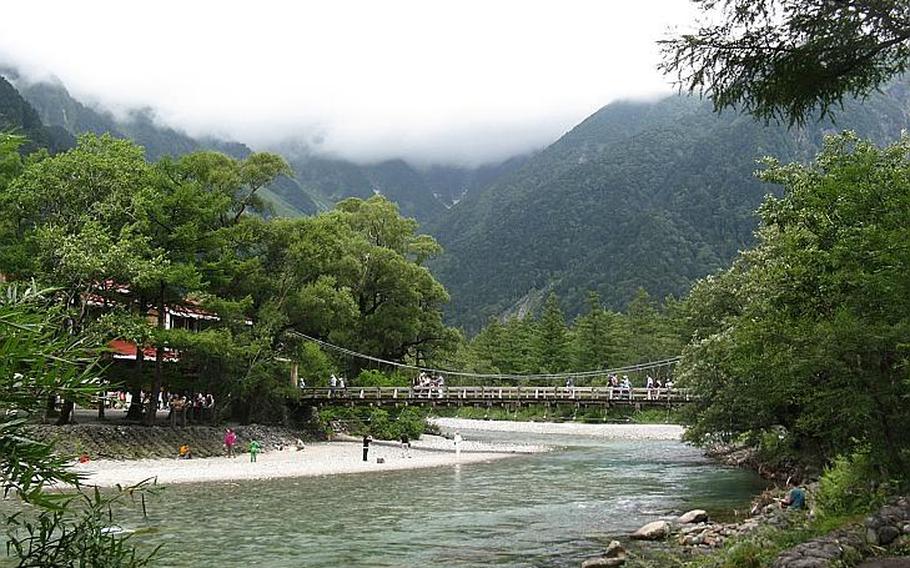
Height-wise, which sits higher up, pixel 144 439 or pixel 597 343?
pixel 597 343

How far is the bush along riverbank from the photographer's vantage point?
337 inches

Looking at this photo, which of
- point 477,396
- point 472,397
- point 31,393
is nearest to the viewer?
point 31,393

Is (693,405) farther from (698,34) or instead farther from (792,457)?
(698,34)

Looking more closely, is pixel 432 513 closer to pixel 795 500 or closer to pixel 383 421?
pixel 795 500

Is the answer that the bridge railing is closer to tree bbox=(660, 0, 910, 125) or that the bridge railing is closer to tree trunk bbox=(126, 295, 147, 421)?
tree trunk bbox=(126, 295, 147, 421)

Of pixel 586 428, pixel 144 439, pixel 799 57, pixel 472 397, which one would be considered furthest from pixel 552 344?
pixel 799 57

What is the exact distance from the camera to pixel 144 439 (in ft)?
85.7

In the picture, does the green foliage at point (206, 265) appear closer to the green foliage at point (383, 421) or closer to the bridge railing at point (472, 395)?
the bridge railing at point (472, 395)

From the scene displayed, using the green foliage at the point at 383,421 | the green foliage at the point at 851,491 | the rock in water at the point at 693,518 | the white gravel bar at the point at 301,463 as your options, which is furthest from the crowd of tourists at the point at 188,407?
the green foliage at the point at 851,491

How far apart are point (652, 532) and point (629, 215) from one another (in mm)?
129028

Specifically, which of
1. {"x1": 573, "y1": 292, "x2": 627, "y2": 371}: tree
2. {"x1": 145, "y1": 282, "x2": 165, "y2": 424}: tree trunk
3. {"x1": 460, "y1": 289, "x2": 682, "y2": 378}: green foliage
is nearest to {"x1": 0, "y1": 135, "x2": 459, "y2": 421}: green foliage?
{"x1": 145, "y1": 282, "x2": 165, "y2": 424}: tree trunk

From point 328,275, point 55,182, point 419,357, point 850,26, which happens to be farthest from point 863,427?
point 419,357

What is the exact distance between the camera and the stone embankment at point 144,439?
23.9 metres

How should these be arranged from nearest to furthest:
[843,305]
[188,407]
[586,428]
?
[843,305], [188,407], [586,428]
